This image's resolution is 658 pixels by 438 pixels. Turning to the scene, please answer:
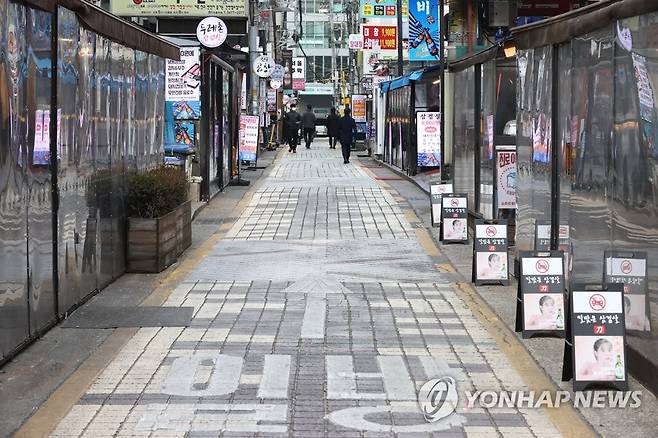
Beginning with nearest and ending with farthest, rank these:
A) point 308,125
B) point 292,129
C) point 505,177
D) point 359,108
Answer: point 505,177 < point 292,129 < point 308,125 < point 359,108

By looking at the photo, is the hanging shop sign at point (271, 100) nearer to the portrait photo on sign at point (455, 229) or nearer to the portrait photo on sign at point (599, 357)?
the portrait photo on sign at point (455, 229)

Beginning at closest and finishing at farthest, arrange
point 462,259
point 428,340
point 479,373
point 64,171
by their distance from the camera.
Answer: point 479,373, point 428,340, point 64,171, point 462,259

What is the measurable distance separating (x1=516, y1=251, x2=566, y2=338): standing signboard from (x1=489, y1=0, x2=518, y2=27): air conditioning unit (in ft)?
30.1

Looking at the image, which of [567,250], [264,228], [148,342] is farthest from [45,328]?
[264,228]

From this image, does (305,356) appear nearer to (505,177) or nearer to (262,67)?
(505,177)

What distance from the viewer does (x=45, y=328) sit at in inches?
333

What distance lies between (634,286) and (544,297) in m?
1.33

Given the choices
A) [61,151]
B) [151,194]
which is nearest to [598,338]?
[61,151]

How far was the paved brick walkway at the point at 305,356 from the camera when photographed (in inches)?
241

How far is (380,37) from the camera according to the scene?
3631cm

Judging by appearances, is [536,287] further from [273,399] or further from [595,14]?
[273,399]

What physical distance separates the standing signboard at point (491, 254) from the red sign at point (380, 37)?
25682 millimetres

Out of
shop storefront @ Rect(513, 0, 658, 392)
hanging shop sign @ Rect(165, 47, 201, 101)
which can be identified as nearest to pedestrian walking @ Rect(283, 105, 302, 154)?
hanging shop sign @ Rect(165, 47, 201, 101)

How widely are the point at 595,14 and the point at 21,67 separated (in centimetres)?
428
